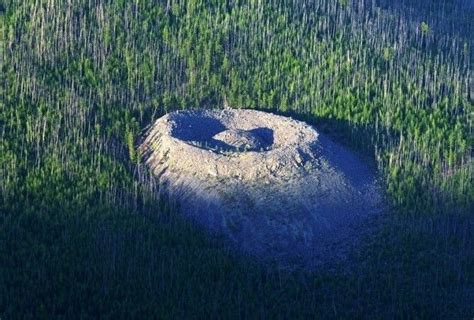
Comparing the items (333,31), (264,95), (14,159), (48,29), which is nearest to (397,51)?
(333,31)

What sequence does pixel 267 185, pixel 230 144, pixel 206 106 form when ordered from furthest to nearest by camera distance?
pixel 206 106 < pixel 230 144 < pixel 267 185

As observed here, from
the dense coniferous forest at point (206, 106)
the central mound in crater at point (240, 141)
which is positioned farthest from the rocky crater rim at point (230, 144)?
the dense coniferous forest at point (206, 106)

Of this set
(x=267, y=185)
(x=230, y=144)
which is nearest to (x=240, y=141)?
(x=230, y=144)

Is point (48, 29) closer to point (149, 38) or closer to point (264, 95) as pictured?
point (149, 38)

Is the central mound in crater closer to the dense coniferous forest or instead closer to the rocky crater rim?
the rocky crater rim

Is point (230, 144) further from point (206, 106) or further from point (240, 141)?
point (206, 106)
